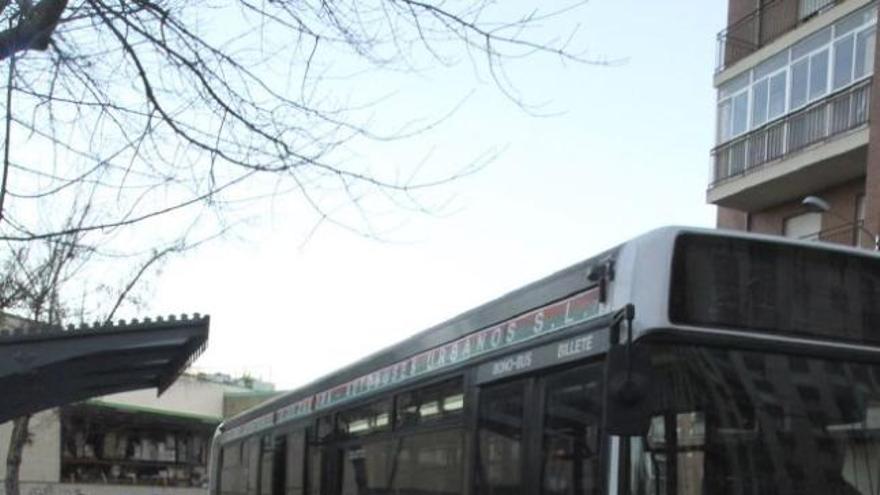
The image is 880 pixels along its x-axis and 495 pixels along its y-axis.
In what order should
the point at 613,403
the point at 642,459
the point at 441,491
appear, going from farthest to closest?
the point at 441,491 → the point at 642,459 → the point at 613,403

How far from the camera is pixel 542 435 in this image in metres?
5.44

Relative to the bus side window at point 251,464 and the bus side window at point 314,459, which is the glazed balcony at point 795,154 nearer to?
the bus side window at point 251,464

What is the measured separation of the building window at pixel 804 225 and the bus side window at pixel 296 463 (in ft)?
50.5

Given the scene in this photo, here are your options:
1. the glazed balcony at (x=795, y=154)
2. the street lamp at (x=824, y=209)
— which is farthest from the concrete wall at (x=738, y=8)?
the street lamp at (x=824, y=209)

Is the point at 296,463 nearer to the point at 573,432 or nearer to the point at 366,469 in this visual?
the point at 366,469

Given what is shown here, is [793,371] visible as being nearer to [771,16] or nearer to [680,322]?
[680,322]

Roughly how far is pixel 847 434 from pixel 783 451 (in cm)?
37

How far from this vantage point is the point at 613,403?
4.25m

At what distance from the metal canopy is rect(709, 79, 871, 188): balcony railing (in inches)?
711

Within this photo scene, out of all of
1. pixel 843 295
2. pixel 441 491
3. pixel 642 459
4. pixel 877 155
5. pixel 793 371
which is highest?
pixel 877 155

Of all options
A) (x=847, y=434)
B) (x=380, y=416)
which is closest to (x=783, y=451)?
(x=847, y=434)

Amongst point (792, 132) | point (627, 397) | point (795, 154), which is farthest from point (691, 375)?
point (792, 132)

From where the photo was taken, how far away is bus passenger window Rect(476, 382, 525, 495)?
5730mm

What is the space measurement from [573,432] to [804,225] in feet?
68.7
